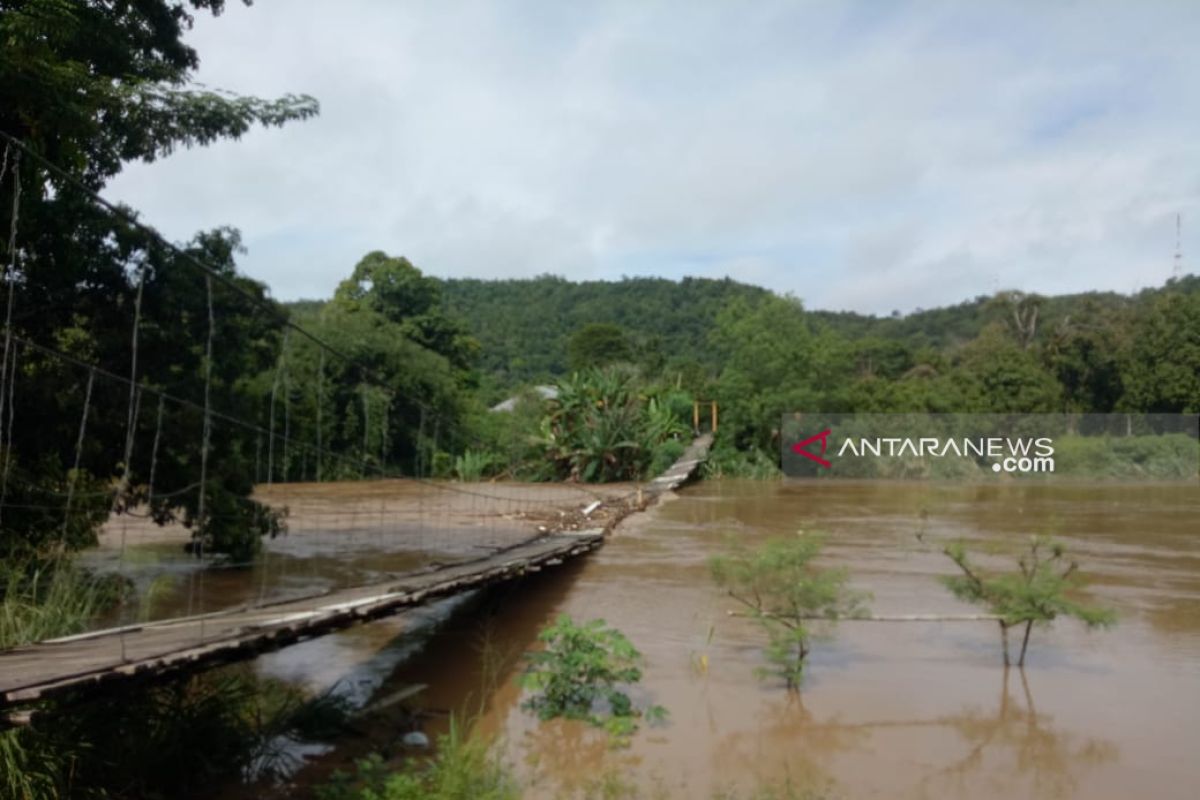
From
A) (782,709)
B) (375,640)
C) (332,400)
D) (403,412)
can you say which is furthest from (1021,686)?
(403,412)

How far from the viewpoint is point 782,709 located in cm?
547

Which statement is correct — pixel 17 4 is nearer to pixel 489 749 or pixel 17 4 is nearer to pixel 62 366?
pixel 62 366

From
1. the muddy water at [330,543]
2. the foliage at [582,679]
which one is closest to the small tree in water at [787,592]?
the foliage at [582,679]

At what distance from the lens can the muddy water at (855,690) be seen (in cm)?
465

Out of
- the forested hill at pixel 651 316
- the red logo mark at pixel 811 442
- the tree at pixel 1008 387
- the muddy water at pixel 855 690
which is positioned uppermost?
the forested hill at pixel 651 316

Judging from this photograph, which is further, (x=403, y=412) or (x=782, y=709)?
(x=403, y=412)

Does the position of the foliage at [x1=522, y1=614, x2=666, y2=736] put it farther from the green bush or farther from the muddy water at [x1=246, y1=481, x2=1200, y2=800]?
the green bush

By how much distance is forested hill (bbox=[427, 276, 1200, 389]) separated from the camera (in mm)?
34625

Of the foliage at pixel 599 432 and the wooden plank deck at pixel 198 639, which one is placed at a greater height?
the foliage at pixel 599 432

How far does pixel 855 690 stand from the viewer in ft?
19.0

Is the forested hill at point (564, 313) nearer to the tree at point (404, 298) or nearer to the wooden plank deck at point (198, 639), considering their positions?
the tree at point (404, 298)

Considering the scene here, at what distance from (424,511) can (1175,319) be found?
674 inches

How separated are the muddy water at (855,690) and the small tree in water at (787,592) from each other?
0.73 ft

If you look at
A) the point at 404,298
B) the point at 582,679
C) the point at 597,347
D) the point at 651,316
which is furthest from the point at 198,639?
the point at 651,316
